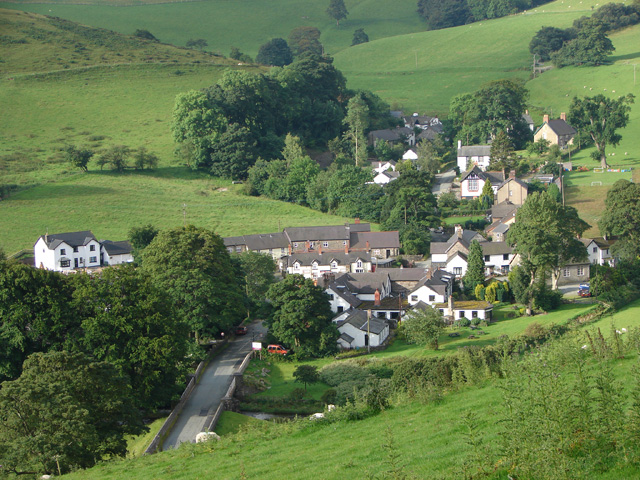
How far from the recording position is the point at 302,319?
49000 millimetres

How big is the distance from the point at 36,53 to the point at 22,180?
44078 millimetres

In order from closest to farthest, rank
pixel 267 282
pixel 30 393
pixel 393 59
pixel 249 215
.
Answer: pixel 30 393, pixel 267 282, pixel 249 215, pixel 393 59

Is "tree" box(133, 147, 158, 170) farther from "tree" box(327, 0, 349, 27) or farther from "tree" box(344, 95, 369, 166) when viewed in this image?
"tree" box(327, 0, 349, 27)

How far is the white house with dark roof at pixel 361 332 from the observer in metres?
50.4

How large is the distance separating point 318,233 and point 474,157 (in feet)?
104

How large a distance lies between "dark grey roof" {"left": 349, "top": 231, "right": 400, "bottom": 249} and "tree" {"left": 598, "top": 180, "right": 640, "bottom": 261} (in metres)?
18.8

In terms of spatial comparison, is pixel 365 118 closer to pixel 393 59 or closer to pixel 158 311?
pixel 393 59

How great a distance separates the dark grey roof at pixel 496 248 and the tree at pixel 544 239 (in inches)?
113

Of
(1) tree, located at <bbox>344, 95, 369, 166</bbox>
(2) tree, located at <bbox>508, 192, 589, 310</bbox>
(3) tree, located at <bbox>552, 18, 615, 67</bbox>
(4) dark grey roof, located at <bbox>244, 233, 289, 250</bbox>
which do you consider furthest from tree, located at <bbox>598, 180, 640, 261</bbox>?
(3) tree, located at <bbox>552, 18, 615, 67</bbox>

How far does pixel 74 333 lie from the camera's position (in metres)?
37.0

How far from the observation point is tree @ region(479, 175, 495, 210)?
3147 inches

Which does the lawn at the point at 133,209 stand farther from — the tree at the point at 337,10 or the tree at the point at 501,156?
the tree at the point at 337,10

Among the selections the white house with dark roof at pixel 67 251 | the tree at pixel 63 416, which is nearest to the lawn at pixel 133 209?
the white house with dark roof at pixel 67 251

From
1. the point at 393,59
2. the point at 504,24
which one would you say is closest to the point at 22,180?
the point at 393,59
